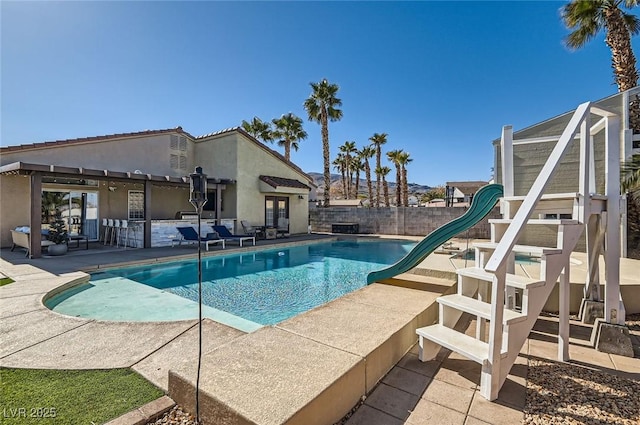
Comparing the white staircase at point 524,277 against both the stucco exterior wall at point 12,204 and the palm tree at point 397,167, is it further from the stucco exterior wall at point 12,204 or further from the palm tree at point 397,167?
the palm tree at point 397,167

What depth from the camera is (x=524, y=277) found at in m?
3.60

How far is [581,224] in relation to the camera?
3471mm

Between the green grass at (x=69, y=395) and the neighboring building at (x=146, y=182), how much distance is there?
33.9 feet

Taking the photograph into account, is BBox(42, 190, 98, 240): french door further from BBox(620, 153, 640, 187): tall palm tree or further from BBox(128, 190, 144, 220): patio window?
BBox(620, 153, 640, 187): tall palm tree

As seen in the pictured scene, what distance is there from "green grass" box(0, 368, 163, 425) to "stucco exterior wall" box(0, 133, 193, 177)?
1369 cm

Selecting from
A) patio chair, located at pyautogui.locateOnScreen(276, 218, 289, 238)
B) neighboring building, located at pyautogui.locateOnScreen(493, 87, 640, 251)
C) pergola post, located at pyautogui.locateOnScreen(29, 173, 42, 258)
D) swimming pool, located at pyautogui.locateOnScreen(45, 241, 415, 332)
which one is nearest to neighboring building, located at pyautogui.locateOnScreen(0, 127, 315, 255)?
pergola post, located at pyautogui.locateOnScreen(29, 173, 42, 258)

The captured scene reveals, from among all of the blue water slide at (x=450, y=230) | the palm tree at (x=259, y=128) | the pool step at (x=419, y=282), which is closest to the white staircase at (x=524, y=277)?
the pool step at (x=419, y=282)

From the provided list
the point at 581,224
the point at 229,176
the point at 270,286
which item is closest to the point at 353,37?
the point at 229,176

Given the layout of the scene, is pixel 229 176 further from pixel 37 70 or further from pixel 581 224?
pixel 581 224

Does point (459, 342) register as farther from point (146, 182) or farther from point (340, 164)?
point (340, 164)

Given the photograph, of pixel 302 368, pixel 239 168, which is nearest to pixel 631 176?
pixel 302 368

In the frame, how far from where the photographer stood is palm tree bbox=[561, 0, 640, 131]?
1101cm

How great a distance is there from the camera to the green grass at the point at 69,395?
2.41 meters

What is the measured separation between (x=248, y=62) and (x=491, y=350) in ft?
48.7
